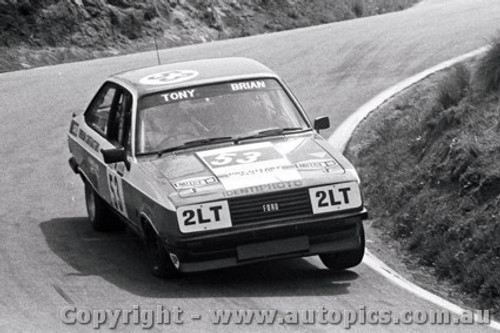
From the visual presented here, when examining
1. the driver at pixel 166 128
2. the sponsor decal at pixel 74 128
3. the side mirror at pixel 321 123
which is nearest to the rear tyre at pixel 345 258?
the side mirror at pixel 321 123

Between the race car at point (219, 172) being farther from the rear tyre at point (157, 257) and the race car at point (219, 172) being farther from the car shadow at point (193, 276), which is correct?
the car shadow at point (193, 276)

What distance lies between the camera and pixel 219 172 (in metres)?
9.37

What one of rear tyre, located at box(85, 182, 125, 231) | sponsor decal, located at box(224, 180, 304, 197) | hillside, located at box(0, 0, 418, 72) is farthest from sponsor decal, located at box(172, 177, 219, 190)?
hillside, located at box(0, 0, 418, 72)

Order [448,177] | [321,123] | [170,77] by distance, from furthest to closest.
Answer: [448,177] < [170,77] < [321,123]

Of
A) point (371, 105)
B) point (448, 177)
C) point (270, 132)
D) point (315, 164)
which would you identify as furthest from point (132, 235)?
point (371, 105)

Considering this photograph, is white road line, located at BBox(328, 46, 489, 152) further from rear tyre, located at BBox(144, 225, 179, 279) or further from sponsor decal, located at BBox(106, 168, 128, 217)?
rear tyre, located at BBox(144, 225, 179, 279)

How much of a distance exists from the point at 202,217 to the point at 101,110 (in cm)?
304

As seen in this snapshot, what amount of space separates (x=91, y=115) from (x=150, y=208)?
2.89 m

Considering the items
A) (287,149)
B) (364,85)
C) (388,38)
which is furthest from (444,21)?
(287,149)

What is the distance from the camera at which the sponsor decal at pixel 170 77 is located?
1073 centimetres

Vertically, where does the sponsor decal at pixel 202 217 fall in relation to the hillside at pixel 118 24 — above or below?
above

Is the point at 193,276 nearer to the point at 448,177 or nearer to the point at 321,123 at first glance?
the point at 321,123

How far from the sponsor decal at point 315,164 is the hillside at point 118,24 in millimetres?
15378

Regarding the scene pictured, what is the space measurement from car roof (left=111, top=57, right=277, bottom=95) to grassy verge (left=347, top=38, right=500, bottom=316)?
1990 mm
